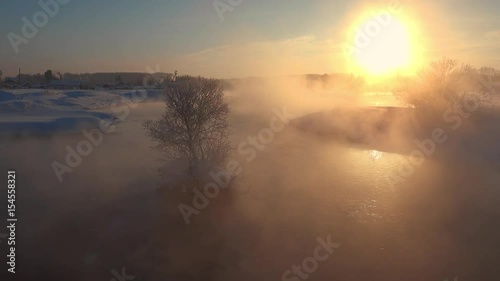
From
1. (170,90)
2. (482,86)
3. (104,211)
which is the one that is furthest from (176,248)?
(482,86)

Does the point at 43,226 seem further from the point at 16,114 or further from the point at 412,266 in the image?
the point at 16,114

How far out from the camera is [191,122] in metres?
15.1

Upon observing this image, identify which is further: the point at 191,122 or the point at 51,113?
the point at 51,113

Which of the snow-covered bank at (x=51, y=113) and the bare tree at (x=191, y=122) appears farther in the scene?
the snow-covered bank at (x=51, y=113)

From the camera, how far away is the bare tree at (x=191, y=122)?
1487 cm

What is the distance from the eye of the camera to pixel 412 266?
901cm

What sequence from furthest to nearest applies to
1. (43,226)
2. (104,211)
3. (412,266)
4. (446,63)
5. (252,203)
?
(446,63)
(252,203)
(104,211)
(43,226)
(412,266)

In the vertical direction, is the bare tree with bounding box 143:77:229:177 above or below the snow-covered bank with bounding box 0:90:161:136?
above

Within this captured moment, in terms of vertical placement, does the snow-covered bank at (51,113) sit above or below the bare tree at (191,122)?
below

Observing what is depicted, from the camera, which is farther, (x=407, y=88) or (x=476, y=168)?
(x=407, y=88)

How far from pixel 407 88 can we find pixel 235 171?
23.0 meters

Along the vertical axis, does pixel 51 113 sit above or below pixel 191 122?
below

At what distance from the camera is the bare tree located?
48.8ft

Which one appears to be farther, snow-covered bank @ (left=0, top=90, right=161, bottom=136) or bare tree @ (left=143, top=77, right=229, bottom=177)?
snow-covered bank @ (left=0, top=90, right=161, bottom=136)
